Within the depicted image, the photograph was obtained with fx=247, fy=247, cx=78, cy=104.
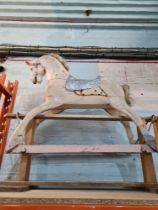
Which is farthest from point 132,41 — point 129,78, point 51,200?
point 51,200

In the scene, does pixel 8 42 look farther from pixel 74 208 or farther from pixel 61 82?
pixel 74 208

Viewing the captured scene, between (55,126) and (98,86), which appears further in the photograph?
(55,126)

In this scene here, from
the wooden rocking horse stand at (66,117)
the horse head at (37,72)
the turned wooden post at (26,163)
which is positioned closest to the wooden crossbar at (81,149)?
the wooden rocking horse stand at (66,117)

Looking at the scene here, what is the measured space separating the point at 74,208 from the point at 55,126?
1.06 metres

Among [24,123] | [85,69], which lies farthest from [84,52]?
[24,123]

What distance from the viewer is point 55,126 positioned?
1931 mm

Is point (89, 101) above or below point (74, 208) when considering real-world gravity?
above

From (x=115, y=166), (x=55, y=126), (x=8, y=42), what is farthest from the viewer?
(x=8, y=42)

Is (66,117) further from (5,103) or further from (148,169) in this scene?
(5,103)

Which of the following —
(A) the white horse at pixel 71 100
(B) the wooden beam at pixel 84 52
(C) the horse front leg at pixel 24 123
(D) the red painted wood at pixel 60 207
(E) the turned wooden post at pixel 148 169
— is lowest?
(D) the red painted wood at pixel 60 207

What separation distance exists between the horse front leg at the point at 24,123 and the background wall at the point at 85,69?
1.35 feet

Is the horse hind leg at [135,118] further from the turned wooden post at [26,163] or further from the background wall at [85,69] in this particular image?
the turned wooden post at [26,163]

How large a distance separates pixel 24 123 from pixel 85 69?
41.3 inches

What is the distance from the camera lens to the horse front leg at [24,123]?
4.44 ft
